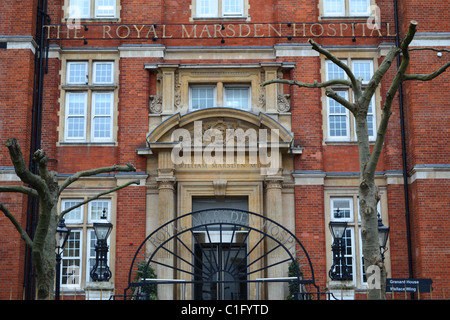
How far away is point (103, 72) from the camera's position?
2134 centimetres

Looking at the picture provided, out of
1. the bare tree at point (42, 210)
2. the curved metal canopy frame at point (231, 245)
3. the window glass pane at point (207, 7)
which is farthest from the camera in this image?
the window glass pane at point (207, 7)

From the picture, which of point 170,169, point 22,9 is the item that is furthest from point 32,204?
point 22,9

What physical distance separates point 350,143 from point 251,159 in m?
2.89

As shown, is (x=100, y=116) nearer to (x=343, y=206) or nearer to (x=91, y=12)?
(x=91, y=12)

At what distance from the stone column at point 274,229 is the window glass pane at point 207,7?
547 cm

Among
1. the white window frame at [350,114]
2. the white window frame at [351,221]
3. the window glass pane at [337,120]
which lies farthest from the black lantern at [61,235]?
the window glass pane at [337,120]

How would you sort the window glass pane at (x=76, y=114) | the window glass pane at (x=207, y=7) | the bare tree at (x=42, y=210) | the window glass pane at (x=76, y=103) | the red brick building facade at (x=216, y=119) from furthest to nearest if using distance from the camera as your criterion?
the window glass pane at (x=207, y=7), the window glass pane at (x=76, y=103), the window glass pane at (x=76, y=114), the red brick building facade at (x=216, y=119), the bare tree at (x=42, y=210)

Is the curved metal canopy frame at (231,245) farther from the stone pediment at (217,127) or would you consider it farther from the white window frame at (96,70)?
the white window frame at (96,70)

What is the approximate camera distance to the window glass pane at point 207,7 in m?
21.8

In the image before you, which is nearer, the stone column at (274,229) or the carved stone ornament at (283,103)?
the stone column at (274,229)

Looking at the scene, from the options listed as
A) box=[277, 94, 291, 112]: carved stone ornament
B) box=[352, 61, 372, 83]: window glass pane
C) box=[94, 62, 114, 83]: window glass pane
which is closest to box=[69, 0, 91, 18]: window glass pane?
box=[94, 62, 114, 83]: window glass pane

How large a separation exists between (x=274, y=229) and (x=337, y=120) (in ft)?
12.4

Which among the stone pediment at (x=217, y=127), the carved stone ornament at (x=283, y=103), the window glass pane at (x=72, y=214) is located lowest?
the window glass pane at (x=72, y=214)

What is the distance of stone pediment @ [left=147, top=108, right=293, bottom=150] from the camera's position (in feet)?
65.9
